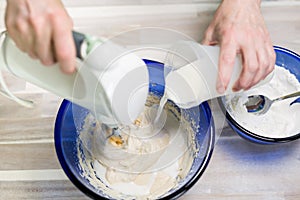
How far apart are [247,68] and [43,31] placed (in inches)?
14.7

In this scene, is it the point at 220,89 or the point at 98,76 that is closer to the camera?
the point at 98,76

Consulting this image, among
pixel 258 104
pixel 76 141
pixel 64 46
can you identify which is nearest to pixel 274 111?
pixel 258 104

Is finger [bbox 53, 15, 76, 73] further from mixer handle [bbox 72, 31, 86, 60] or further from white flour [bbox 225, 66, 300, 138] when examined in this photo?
white flour [bbox 225, 66, 300, 138]

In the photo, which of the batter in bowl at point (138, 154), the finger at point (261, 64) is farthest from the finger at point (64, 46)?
the finger at point (261, 64)

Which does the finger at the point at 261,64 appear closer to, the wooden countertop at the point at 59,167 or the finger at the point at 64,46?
the wooden countertop at the point at 59,167

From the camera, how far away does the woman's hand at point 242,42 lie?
0.77 m

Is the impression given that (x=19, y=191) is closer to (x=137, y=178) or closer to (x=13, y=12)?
(x=137, y=178)

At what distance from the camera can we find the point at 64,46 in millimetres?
575

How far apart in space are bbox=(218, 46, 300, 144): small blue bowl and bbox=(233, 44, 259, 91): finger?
Result: 100 millimetres

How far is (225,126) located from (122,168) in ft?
0.86

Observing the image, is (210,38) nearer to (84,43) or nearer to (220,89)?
(220,89)

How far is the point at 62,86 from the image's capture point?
2.22 feet

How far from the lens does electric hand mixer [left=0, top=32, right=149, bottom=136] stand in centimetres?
59

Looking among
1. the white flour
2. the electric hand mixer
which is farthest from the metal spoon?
the electric hand mixer
